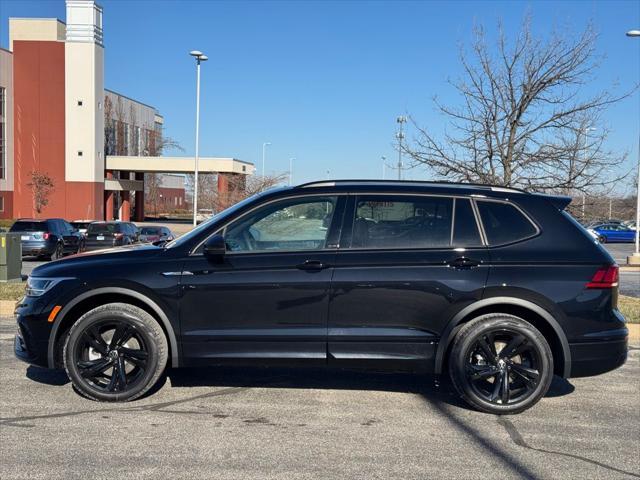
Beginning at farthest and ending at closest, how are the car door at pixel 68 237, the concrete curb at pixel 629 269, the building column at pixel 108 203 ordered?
the building column at pixel 108 203 → the car door at pixel 68 237 → the concrete curb at pixel 629 269

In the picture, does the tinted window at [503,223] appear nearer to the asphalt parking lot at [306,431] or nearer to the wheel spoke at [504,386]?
the wheel spoke at [504,386]

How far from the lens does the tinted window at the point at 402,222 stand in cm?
532

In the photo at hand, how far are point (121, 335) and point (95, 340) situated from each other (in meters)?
0.22

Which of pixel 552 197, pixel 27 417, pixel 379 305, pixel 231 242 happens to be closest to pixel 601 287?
pixel 552 197

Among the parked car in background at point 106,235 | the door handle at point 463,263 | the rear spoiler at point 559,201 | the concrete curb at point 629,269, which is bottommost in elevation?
the concrete curb at point 629,269

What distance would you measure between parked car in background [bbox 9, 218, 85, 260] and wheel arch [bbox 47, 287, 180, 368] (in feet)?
59.8

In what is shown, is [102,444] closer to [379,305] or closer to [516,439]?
[379,305]

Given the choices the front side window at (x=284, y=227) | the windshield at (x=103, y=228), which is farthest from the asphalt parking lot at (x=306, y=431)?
the windshield at (x=103, y=228)

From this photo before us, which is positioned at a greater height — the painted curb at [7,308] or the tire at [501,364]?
the tire at [501,364]

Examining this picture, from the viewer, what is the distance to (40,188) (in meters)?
47.2

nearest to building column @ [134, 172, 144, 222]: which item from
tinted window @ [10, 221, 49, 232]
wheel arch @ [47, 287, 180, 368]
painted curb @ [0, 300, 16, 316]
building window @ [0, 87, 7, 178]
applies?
building window @ [0, 87, 7, 178]

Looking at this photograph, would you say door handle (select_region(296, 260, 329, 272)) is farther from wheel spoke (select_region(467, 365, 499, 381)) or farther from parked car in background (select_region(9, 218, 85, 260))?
parked car in background (select_region(9, 218, 85, 260))

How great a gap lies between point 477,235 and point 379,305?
1006mm

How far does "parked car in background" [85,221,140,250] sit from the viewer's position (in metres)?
25.6
